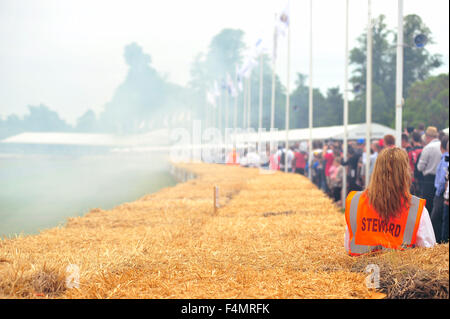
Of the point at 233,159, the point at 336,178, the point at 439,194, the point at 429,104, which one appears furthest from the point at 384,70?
the point at 439,194

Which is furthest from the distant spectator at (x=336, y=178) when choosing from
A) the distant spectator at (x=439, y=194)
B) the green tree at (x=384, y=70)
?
the green tree at (x=384, y=70)

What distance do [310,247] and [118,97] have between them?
15248cm

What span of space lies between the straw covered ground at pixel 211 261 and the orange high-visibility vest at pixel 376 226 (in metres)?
0.21

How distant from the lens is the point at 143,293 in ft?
12.1

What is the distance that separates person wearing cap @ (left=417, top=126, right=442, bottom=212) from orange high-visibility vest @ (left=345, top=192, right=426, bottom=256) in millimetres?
6103

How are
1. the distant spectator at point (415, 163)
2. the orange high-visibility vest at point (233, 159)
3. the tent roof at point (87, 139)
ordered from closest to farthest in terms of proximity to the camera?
1. the distant spectator at point (415, 163)
2. the orange high-visibility vest at point (233, 159)
3. the tent roof at point (87, 139)

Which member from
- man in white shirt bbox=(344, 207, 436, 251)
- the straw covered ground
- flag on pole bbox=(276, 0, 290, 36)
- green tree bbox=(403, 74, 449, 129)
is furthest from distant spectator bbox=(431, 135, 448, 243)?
green tree bbox=(403, 74, 449, 129)

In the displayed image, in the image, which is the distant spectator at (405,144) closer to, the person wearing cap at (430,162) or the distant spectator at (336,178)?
the person wearing cap at (430,162)

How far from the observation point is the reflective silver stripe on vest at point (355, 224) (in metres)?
4.70

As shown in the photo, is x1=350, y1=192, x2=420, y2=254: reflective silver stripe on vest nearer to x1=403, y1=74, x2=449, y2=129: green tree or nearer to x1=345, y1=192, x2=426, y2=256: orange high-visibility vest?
x1=345, y1=192, x2=426, y2=256: orange high-visibility vest

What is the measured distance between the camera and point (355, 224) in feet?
16.1

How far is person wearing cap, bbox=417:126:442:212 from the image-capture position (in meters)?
10.4

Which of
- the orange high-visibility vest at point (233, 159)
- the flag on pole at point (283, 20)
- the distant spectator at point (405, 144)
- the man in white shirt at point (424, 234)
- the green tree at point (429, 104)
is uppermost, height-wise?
the flag on pole at point (283, 20)
